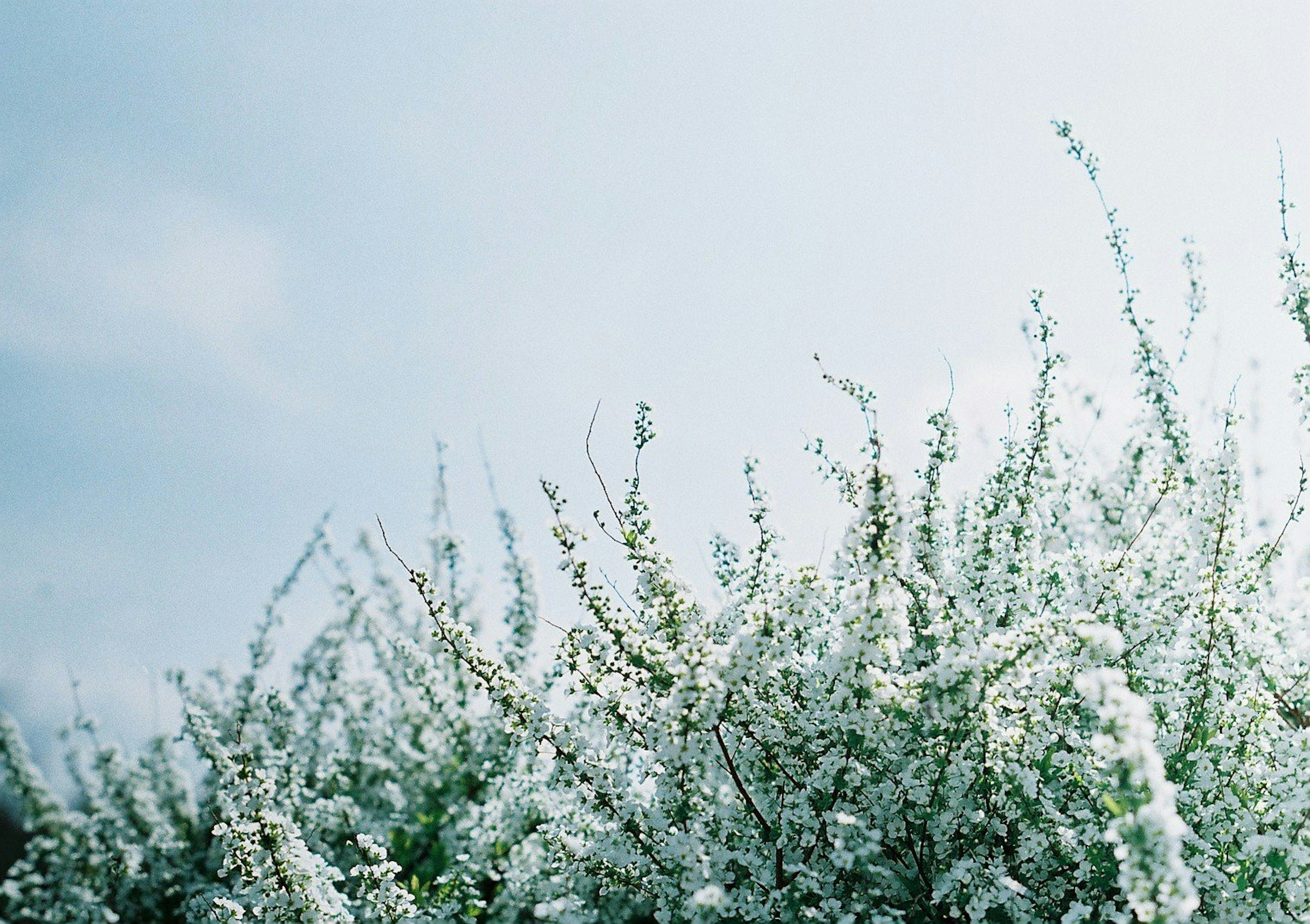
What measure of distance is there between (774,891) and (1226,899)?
1919mm

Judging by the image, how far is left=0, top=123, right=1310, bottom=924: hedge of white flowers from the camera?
11.0 ft

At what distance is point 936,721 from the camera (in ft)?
11.9

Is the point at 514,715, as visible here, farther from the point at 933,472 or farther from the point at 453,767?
the point at 453,767

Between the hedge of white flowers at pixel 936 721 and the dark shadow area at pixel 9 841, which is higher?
the dark shadow area at pixel 9 841

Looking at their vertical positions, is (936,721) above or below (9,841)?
below

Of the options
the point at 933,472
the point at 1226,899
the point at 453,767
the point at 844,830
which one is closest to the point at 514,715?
the point at 844,830

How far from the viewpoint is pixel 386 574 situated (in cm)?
1011

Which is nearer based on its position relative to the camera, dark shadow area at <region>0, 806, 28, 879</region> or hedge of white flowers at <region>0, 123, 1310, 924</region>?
hedge of white flowers at <region>0, 123, 1310, 924</region>

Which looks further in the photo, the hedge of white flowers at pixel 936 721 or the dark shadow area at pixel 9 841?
the dark shadow area at pixel 9 841

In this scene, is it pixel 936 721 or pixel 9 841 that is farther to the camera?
pixel 9 841

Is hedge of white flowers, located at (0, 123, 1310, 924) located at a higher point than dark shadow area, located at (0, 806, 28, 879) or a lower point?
lower

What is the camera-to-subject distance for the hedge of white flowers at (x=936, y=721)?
334 centimetres

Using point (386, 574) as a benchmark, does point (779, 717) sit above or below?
below

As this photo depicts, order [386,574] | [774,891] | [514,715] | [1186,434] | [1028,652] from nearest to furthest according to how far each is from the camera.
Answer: [1028,652] < [774,891] < [514,715] < [1186,434] < [386,574]
